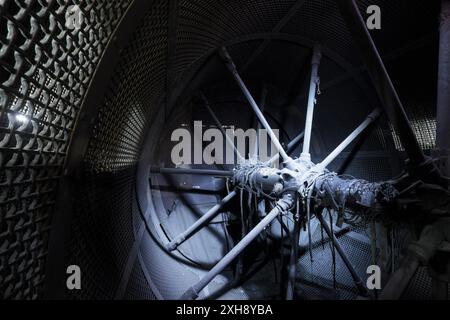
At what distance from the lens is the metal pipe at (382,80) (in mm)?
1840

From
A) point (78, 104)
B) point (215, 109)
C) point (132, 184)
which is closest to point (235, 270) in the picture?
A: point (132, 184)

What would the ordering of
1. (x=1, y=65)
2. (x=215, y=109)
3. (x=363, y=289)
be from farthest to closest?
(x=215, y=109), (x=363, y=289), (x=1, y=65)

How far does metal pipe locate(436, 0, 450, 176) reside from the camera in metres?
2.14

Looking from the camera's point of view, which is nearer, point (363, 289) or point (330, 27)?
point (330, 27)

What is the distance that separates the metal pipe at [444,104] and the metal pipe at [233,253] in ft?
5.18

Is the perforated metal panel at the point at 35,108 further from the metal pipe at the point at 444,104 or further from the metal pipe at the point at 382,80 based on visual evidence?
the metal pipe at the point at 444,104

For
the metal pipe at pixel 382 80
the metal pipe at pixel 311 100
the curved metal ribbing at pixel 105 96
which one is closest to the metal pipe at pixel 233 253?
the metal pipe at pixel 311 100

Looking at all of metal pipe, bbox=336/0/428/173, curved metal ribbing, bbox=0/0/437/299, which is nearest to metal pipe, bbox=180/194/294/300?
curved metal ribbing, bbox=0/0/437/299

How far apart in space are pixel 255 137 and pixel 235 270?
310 cm

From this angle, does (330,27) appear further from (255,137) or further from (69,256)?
(69,256)

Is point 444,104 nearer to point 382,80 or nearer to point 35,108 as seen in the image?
point 382,80

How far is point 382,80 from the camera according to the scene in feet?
6.45

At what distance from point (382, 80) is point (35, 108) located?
7.91 ft
